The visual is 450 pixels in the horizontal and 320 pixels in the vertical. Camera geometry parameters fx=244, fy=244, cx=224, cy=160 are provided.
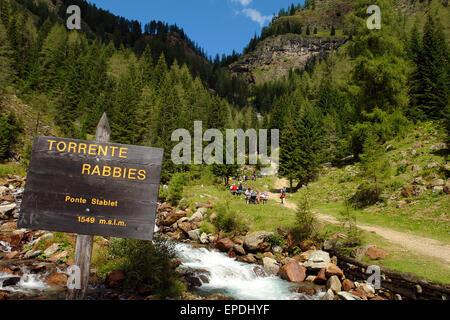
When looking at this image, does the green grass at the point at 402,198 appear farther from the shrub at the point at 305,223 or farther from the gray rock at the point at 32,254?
the gray rock at the point at 32,254

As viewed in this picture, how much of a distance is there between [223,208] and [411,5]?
256 metres

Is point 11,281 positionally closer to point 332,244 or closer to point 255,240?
point 255,240

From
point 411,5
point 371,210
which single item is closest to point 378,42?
point 371,210

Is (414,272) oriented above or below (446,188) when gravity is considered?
below

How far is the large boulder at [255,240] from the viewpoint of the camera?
15789mm

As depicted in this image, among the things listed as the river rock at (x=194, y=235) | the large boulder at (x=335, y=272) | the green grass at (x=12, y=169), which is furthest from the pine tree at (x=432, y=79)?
the green grass at (x=12, y=169)

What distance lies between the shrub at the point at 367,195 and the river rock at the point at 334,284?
11702mm

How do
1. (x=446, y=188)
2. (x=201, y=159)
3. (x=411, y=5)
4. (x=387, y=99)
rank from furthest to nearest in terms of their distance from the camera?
1. (x=411, y=5)
2. (x=201, y=159)
3. (x=387, y=99)
4. (x=446, y=188)

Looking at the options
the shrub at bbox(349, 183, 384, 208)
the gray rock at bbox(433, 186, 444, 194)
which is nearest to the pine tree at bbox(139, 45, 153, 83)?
the shrub at bbox(349, 183, 384, 208)

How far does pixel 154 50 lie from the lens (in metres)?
143

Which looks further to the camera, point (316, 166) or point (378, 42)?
point (316, 166)
